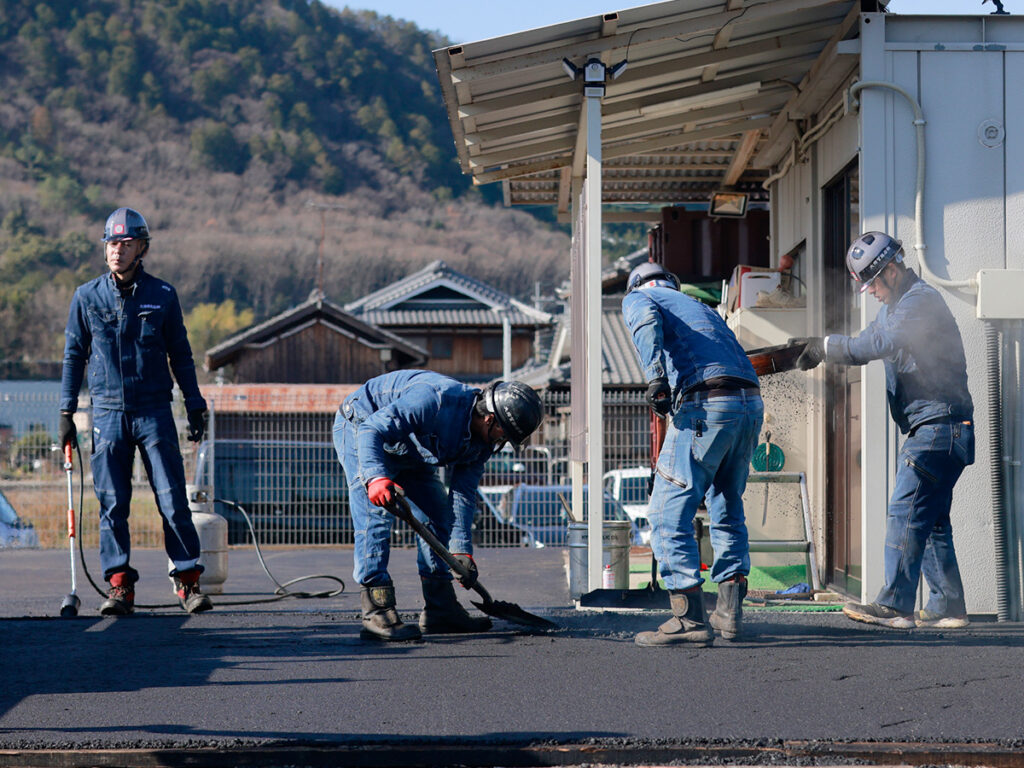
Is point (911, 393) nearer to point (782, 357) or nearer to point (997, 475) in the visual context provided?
point (782, 357)

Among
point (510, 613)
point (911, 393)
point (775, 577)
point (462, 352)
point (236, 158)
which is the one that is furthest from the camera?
point (236, 158)

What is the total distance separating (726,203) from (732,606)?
6567 millimetres

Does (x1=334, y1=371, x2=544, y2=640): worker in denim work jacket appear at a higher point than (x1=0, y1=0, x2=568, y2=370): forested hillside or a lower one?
lower

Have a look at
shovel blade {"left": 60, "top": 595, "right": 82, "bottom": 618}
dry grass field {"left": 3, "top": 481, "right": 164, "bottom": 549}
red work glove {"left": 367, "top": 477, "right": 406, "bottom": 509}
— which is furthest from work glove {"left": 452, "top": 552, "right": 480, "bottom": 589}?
dry grass field {"left": 3, "top": 481, "right": 164, "bottom": 549}

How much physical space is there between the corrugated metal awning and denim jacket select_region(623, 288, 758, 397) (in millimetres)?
2093

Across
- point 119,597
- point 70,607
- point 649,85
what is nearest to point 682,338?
point 649,85

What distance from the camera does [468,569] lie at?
19.2 ft

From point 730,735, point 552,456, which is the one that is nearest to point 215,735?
point 730,735

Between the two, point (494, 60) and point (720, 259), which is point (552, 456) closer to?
→ point (720, 259)

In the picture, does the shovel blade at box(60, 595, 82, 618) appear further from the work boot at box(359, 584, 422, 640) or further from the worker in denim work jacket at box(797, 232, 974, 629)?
the worker in denim work jacket at box(797, 232, 974, 629)

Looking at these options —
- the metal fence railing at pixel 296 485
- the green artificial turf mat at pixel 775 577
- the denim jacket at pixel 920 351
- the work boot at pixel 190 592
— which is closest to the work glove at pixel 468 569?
the work boot at pixel 190 592

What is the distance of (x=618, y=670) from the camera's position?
503 centimetres

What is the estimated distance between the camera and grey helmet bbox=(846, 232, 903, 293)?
6.09 metres

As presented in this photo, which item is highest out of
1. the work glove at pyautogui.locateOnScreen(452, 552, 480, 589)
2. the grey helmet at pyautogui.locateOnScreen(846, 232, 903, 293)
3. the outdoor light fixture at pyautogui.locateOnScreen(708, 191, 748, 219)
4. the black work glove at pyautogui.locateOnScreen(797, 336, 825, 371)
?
the outdoor light fixture at pyautogui.locateOnScreen(708, 191, 748, 219)
